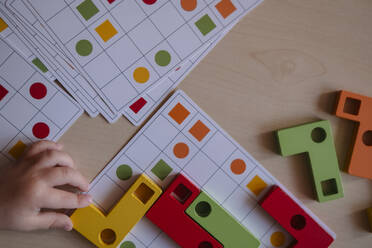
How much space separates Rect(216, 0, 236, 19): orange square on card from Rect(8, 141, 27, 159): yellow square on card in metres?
0.47

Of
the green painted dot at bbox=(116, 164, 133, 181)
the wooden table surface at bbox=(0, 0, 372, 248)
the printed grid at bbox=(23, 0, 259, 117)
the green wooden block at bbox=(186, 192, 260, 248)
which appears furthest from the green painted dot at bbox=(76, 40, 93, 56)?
the green wooden block at bbox=(186, 192, 260, 248)

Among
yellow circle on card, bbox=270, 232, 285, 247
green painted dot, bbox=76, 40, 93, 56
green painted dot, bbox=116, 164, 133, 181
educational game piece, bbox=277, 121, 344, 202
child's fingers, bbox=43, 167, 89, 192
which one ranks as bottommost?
child's fingers, bbox=43, 167, 89, 192

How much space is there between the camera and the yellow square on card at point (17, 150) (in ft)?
2.22

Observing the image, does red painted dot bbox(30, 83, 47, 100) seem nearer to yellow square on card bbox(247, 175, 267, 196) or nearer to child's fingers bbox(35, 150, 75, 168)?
child's fingers bbox(35, 150, 75, 168)

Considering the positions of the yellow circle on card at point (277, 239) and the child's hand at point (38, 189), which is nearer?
the child's hand at point (38, 189)

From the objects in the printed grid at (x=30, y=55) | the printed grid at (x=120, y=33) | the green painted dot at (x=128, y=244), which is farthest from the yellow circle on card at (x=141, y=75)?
the green painted dot at (x=128, y=244)

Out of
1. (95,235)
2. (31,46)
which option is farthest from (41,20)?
(95,235)

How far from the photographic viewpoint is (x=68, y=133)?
691 millimetres

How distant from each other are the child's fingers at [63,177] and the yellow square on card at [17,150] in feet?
0.26

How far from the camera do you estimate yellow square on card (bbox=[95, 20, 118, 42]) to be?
2.17ft

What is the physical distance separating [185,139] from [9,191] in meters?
0.35

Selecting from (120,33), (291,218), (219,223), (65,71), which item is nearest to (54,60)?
(65,71)

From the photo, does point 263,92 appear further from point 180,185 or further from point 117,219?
point 117,219

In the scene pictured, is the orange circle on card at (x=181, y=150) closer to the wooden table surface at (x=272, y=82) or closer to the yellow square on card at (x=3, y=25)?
the wooden table surface at (x=272, y=82)
